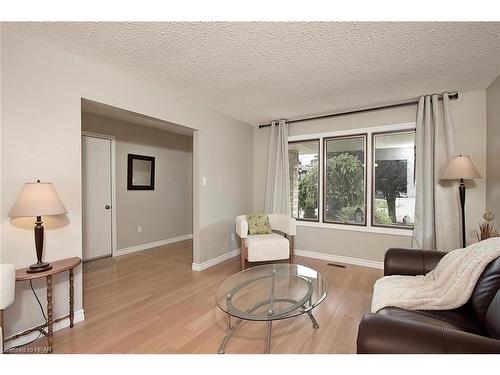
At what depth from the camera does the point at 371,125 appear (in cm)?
333

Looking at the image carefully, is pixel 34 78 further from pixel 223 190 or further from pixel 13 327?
pixel 223 190

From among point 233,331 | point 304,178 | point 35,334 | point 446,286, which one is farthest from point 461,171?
point 35,334

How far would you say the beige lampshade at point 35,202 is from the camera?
1.54 m

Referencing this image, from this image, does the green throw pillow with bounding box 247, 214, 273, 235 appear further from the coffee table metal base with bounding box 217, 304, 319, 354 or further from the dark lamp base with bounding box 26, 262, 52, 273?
the dark lamp base with bounding box 26, 262, 52, 273

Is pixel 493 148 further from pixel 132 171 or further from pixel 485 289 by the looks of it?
pixel 132 171

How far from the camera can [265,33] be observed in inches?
65.9

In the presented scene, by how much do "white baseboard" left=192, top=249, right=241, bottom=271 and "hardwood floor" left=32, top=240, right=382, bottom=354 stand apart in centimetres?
10

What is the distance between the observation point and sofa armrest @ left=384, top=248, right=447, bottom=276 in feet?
5.96

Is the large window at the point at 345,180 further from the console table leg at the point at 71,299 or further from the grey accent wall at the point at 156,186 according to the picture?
the console table leg at the point at 71,299

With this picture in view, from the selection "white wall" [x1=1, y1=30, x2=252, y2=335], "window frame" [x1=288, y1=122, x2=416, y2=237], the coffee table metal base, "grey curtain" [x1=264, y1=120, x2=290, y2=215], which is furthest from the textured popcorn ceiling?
the coffee table metal base

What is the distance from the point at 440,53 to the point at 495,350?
6.94 ft

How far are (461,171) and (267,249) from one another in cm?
228
